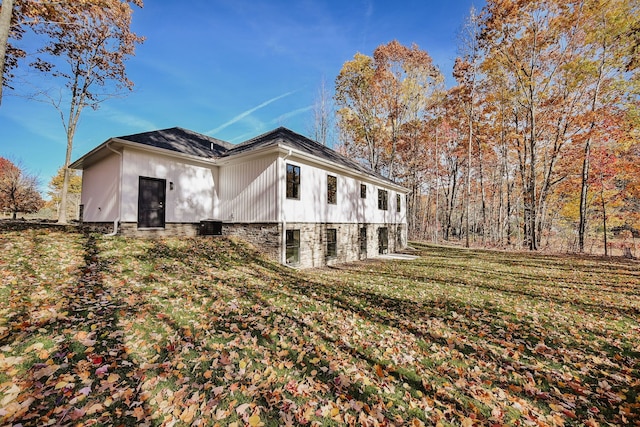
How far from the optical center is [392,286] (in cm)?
775

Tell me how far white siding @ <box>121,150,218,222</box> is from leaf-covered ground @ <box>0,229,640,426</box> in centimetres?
271

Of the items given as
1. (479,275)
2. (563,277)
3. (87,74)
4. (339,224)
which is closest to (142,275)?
(339,224)

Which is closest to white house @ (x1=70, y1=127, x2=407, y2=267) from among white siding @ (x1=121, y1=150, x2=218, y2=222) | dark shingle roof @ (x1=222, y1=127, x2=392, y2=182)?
white siding @ (x1=121, y1=150, x2=218, y2=222)

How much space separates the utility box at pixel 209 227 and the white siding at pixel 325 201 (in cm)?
352

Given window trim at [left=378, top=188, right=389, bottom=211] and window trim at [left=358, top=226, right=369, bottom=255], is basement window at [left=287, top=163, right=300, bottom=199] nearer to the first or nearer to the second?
window trim at [left=358, top=226, right=369, bottom=255]

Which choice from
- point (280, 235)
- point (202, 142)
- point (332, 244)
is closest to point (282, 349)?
point (280, 235)

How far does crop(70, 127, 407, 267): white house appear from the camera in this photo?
938 centimetres

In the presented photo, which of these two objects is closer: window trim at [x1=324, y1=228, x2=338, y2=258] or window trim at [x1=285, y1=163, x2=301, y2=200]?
window trim at [x1=285, y1=163, x2=301, y2=200]

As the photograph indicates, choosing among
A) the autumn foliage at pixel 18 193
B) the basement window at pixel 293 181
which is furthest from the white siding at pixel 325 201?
the autumn foliage at pixel 18 193

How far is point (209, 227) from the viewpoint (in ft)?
35.4

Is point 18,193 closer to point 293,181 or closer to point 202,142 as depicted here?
point 202,142

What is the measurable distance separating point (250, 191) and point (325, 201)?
11.1 feet

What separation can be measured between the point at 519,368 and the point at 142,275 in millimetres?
7366

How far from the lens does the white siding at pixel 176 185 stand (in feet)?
30.3
